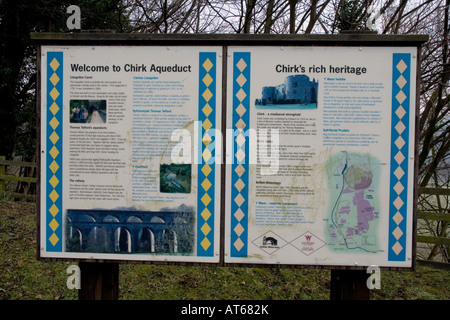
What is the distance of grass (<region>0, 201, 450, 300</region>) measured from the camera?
13.8 feet

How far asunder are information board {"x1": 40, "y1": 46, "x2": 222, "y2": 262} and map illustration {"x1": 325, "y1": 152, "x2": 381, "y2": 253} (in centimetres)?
84

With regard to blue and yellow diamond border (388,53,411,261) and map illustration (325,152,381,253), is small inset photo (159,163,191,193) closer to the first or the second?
map illustration (325,152,381,253)

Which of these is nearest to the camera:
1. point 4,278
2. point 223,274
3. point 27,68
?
point 4,278

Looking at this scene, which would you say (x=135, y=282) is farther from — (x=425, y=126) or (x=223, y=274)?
(x=425, y=126)

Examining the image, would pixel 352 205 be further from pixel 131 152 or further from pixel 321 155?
pixel 131 152

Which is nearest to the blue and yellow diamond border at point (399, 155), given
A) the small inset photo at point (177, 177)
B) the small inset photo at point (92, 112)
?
the small inset photo at point (177, 177)

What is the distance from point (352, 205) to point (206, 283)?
274cm

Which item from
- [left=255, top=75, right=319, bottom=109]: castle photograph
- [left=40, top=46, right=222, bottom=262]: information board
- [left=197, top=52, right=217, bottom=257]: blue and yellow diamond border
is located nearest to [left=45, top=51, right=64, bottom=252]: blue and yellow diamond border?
[left=40, top=46, right=222, bottom=262]: information board

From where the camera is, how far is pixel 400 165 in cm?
239

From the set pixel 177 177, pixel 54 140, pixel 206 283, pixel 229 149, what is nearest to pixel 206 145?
pixel 229 149

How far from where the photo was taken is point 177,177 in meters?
2.46

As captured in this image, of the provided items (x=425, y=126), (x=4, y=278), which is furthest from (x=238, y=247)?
(x=425, y=126)

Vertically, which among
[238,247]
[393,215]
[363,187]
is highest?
[363,187]

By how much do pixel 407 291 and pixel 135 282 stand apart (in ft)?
12.0
